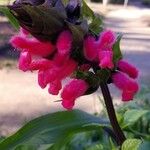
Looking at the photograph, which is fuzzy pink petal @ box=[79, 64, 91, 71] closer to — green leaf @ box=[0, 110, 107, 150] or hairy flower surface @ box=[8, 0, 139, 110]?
hairy flower surface @ box=[8, 0, 139, 110]

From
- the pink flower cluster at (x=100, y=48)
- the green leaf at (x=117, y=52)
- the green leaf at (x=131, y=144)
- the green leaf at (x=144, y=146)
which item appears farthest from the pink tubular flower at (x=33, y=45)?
the green leaf at (x=144, y=146)

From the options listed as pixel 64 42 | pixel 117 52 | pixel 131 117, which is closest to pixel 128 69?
pixel 117 52

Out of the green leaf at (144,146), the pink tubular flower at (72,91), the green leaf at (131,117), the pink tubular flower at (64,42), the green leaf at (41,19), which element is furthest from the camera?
the green leaf at (131,117)

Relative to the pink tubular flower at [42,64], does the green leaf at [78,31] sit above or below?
above

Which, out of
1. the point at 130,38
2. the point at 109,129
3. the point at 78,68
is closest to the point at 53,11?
the point at 78,68

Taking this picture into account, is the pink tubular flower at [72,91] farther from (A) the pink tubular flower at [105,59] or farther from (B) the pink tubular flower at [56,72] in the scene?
(A) the pink tubular flower at [105,59]

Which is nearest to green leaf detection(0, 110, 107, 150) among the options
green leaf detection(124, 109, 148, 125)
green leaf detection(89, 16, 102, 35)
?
green leaf detection(124, 109, 148, 125)

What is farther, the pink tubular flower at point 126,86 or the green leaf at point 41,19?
the pink tubular flower at point 126,86
